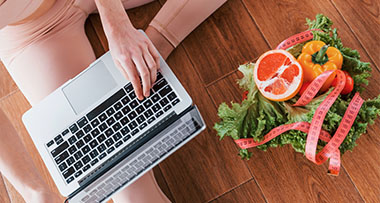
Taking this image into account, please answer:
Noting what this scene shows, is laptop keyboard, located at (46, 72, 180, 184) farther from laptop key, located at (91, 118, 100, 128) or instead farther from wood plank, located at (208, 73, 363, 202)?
wood plank, located at (208, 73, 363, 202)

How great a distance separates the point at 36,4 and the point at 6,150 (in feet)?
1.52

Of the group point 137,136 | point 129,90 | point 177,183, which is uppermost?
point 129,90

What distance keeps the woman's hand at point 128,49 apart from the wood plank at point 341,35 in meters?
0.65

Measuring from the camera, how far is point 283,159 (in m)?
1.33

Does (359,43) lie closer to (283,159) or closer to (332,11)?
(332,11)


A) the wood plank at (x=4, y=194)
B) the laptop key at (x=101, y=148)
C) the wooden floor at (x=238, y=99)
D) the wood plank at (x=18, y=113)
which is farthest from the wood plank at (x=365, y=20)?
the wood plank at (x=4, y=194)

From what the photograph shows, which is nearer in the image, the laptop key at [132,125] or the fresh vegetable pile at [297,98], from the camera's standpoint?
the laptop key at [132,125]

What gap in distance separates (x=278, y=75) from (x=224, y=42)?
393 mm

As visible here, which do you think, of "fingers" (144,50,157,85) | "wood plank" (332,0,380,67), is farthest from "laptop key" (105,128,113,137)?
"wood plank" (332,0,380,67)

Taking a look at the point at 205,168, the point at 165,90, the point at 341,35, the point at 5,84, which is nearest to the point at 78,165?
the point at 165,90

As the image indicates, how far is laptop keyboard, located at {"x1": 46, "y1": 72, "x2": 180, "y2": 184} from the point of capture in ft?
3.22

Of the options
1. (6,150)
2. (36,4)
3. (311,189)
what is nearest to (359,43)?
(311,189)

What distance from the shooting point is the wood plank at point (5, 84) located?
1510mm

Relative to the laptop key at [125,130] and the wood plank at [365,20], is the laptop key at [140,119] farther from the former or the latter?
the wood plank at [365,20]
